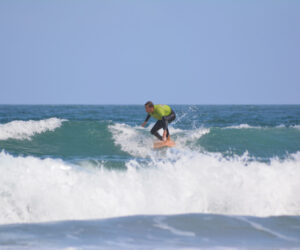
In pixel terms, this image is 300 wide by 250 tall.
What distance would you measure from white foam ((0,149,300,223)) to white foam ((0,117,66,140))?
7.10m

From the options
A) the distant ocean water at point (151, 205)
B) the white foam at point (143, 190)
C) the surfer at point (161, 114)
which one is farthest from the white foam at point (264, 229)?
the surfer at point (161, 114)

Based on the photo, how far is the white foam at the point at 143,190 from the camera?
595 centimetres

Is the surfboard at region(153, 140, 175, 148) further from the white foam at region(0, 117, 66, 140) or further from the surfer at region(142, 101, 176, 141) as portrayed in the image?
the white foam at region(0, 117, 66, 140)

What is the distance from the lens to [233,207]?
6.24m

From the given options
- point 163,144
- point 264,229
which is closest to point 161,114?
point 163,144

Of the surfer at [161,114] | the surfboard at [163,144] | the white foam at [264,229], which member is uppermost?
the surfer at [161,114]

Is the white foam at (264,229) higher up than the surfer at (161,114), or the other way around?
the surfer at (161,114)

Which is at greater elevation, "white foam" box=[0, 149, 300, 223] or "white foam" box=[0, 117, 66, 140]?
"white foam" box=[0, 117, 66, 140]

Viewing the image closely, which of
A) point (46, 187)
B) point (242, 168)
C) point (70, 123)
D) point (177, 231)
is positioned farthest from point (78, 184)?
point (70, 123)

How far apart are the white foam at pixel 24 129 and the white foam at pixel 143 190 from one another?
710 cm

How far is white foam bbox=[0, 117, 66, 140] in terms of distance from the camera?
13930 millimetres

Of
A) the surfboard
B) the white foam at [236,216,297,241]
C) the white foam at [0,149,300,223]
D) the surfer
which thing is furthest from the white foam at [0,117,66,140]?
the white foam at [236,216,297,241]

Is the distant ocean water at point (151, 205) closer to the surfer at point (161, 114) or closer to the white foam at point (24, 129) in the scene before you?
the surfer at point (161, 114)

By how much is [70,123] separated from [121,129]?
Answer: 2.43 metres
